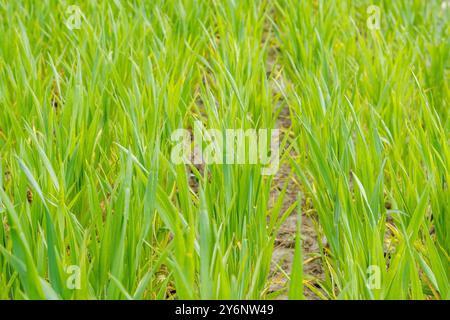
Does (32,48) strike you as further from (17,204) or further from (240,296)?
(240,296)

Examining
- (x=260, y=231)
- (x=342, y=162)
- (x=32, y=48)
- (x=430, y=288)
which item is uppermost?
(x=32, y=48)

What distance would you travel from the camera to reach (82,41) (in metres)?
2.44

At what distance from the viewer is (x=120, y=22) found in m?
2.61

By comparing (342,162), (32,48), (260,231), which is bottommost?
(260,231)

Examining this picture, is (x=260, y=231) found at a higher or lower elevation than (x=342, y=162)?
lower

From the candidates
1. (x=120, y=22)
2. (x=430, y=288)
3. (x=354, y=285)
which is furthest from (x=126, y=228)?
(x=120, y=22)

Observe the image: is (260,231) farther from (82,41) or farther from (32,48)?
(32,48)

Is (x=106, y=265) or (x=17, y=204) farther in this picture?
(x=17, y=204)

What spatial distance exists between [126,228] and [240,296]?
254 mm
